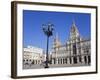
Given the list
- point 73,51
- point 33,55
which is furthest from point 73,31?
point 33,55

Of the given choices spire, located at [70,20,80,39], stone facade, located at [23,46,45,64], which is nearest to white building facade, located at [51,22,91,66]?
spire, located at [70,20,80,39]

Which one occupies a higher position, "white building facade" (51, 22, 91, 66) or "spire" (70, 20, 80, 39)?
"spire" (70, 20, 80, 39)

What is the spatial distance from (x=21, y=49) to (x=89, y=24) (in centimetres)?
65

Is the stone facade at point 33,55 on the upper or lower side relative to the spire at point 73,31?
lower

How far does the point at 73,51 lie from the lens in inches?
82.8

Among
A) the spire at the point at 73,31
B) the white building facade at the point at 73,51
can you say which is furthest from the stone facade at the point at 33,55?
the spire at the point at 73,31

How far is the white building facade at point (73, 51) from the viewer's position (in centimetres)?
204

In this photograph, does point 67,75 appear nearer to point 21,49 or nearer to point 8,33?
point 21,49

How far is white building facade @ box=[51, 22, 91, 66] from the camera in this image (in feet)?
6.68

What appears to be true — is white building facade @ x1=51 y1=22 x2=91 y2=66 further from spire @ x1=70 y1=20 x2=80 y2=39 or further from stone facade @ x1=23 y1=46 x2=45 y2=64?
stone facade @ x1=23 y1=46 x2=45 y2=64

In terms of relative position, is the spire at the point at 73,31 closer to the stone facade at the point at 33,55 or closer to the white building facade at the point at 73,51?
the white building facade at the point at 73,51

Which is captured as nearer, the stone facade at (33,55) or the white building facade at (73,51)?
the stone facade at (33,55)

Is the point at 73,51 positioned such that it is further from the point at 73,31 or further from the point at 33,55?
the point at 33,55

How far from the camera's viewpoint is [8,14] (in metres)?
1.88
